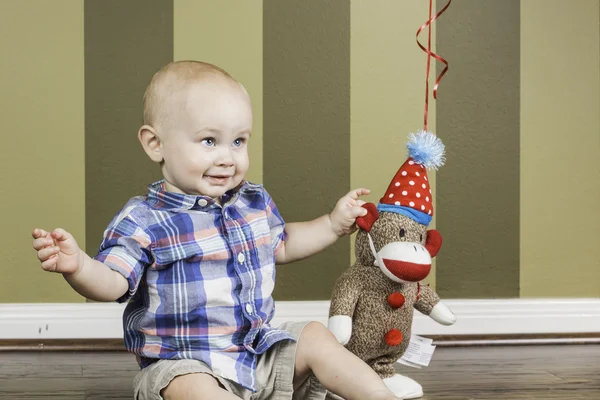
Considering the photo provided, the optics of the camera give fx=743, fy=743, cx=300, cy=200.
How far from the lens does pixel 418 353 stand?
1254 millimetres

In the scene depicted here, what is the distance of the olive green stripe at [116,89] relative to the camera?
166 centimetres

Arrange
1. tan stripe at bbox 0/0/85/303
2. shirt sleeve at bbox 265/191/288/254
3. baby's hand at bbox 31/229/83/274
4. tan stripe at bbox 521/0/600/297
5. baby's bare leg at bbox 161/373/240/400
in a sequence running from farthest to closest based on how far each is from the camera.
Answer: tan stripe at bbox 521/0/600/297
tan stripe at bbox 0/0/85/303
shirt sleeve at bbox 265/191/288/254
baby's bare leg at bbox 161/373/240/400
baby's hand at bbox 31/229/83/274

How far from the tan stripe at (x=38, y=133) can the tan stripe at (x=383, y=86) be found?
626 millimetres

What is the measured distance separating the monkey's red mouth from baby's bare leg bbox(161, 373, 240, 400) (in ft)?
1.09

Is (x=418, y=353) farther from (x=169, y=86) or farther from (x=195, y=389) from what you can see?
(x=169, y=86)

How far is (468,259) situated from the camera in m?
1.75

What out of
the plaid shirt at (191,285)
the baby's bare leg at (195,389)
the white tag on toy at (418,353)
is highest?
the plaid shirt at (191,285)

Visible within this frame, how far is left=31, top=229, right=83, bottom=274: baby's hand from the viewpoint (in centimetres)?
85

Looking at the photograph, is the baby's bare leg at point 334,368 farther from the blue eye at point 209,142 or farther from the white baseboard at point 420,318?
the white baseboard at point 420,318

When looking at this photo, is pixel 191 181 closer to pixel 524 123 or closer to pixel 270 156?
pixel 270 156

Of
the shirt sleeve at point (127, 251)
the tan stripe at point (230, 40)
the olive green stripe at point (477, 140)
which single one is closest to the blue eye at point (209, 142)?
the shirt sleeve at point (127, 251)

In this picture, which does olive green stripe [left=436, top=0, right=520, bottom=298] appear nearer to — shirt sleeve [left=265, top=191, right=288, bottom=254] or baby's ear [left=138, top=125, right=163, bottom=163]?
shirt sleeve [left=265, top=191, right=288, bottom=254]

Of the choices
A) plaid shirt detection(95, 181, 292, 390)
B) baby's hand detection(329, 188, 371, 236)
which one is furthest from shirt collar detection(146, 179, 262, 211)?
baby's hand detection(329, 188, 371, 236)

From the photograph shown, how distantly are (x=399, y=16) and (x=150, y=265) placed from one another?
3.13ft
